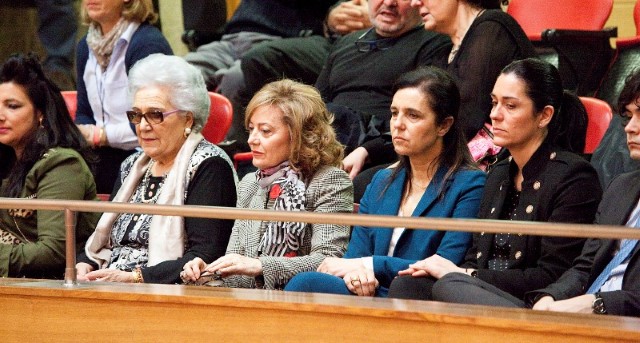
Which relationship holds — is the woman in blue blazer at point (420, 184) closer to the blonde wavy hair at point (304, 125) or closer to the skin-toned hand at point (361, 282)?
the skin-toned hand at point (361, 282)

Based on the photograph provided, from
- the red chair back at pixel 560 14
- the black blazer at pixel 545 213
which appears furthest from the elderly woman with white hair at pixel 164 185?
→ the red chair back at pixel 560 14

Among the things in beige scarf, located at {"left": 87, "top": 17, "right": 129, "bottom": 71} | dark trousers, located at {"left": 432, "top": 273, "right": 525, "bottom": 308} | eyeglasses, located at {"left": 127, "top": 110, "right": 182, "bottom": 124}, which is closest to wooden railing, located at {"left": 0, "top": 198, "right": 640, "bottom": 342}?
dark trousers, located at {"left": 432, "top": 273, "right": 525, "bottom": 308}

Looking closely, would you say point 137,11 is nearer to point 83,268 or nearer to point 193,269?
point 83,268

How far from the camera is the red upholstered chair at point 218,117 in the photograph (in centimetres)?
398

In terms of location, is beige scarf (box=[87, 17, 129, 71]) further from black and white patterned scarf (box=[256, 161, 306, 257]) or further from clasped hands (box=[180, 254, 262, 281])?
clasped hands (box=[180, 254, 262, 281])

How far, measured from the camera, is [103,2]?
4211 millimetres

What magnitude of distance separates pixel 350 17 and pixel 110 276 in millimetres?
1719

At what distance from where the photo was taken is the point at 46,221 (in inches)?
130

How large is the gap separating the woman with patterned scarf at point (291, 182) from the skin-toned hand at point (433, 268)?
36cm

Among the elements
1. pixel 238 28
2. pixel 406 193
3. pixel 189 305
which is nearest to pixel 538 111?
pixel 406 193

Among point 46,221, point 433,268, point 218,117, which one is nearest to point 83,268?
point 46,221

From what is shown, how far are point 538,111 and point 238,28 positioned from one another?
89.9 inches

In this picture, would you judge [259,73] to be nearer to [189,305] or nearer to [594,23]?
[594,23]

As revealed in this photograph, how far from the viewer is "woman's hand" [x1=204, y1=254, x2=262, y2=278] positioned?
2836 mm
